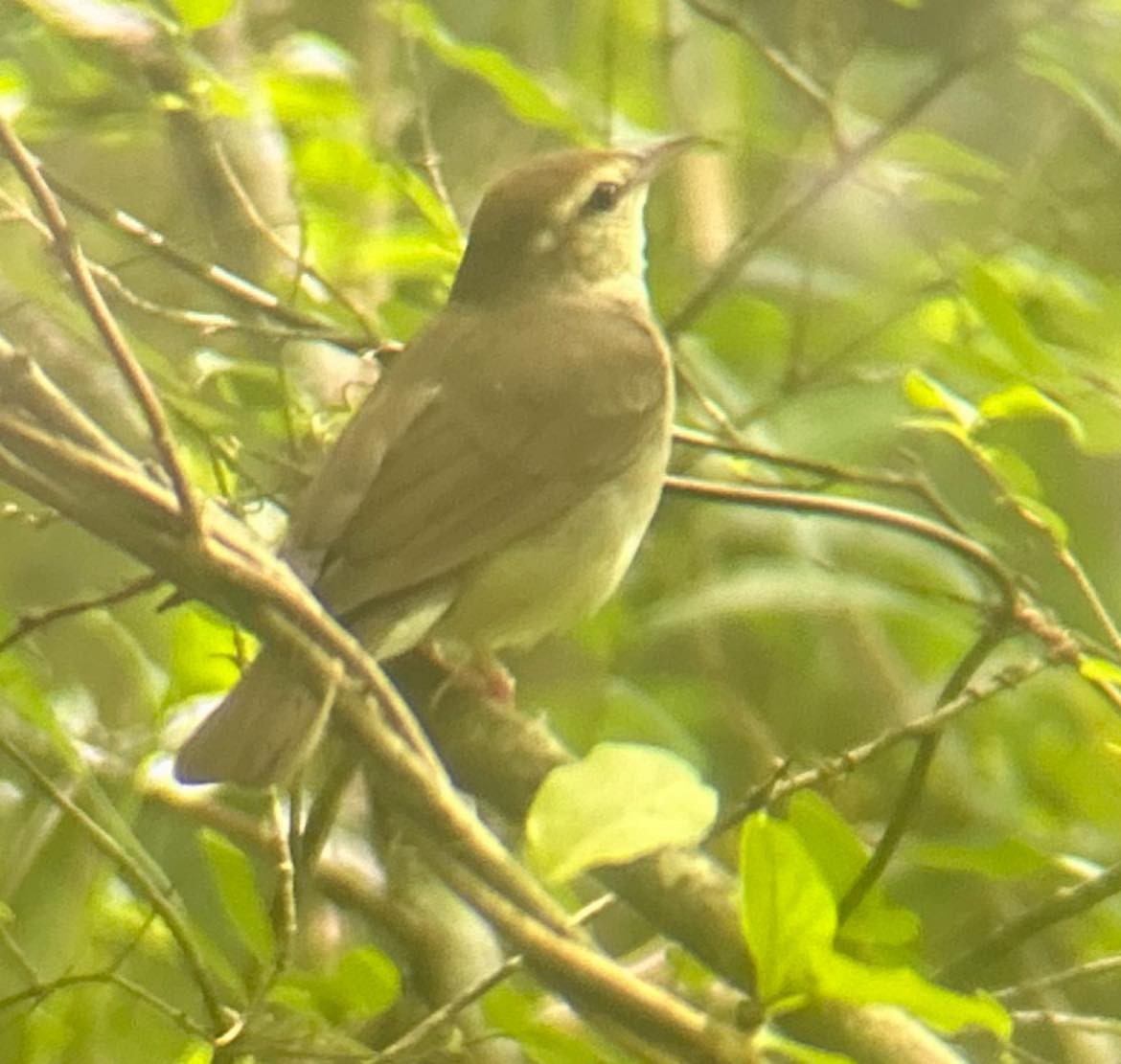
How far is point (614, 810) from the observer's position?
1227 millimetres

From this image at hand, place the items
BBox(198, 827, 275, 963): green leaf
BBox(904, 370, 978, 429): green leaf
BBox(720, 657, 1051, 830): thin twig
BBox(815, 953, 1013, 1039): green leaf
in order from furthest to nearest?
BBox(904, 370, 978, 429): green leaf < BBox(720, 657, 1051, 830): thin twig < BBox(198, 827, 275, 963): green leaf < BBox(815, 953, 1013, 1039): green leaf

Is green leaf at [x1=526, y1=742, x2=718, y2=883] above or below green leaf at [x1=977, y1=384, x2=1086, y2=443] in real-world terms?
above

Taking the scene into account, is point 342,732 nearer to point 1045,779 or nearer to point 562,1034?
point 562,1034

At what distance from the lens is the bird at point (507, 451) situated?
8.20 feet

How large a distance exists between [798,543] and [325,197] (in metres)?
0.85

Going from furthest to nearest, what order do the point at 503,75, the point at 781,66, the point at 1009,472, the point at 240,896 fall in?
the point at 781,66 → the point at 503,75 → the point at 1009,472 → the point at 240,896

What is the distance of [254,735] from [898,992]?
0.94 metres

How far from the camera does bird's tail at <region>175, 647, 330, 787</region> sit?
6.00 feet

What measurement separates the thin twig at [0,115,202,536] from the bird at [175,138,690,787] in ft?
3.15

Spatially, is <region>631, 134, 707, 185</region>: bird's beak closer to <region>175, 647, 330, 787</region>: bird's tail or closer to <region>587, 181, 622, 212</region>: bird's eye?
<region>587, 181, 622, 212</region>: bird's eye

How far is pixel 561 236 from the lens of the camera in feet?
10.5

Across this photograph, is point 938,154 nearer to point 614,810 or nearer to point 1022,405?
point 1022,405

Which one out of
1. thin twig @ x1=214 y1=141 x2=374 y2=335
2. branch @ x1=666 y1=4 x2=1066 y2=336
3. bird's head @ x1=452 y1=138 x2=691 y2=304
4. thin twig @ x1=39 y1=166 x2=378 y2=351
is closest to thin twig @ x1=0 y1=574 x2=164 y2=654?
thin twig @ x1=39 y1=166 x2=378 y2=351

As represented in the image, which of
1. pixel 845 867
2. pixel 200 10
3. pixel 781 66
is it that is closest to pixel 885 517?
pixel 845 867
